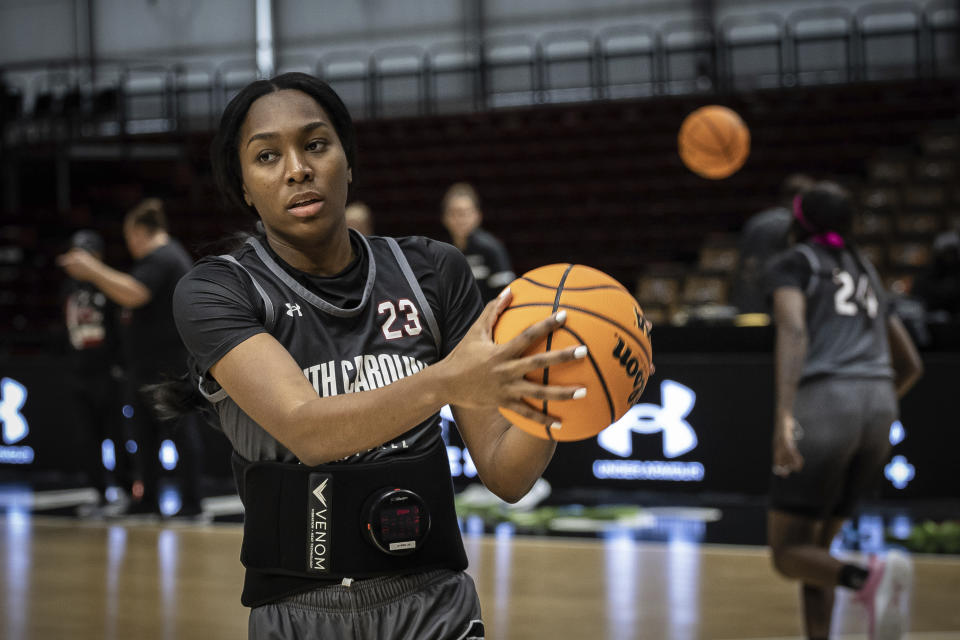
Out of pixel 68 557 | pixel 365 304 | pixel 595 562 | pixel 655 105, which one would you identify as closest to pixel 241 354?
pixel 365 304

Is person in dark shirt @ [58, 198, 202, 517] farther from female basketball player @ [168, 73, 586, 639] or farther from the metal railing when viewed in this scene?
the metal railing

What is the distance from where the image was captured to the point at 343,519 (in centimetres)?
154

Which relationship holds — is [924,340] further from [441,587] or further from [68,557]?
[441,587]

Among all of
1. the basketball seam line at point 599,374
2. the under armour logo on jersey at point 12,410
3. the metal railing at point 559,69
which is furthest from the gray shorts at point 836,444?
the metal railing at point 559,69

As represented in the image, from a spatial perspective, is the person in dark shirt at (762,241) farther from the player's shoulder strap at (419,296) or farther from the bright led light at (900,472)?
the player's shoulder strap at (419,296)

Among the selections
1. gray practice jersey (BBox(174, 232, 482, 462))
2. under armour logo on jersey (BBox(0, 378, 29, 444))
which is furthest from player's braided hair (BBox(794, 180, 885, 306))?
under armour logo on jersey (BBox(0, 378, 29, 444))

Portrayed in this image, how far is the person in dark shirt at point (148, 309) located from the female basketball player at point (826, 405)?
10.6 feet

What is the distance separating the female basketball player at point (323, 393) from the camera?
1526 millimetres

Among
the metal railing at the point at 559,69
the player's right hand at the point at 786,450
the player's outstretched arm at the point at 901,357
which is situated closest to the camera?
the player's right hand at the point at 786,450

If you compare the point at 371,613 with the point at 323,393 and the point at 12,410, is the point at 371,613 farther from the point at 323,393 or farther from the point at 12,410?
the point at 12,410

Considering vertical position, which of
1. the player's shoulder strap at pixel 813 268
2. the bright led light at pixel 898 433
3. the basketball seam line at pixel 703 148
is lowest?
the bright led light at pixel 898 433

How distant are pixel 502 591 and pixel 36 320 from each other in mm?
8947

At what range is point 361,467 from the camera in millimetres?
1555

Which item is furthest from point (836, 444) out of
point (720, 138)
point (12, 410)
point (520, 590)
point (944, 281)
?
point (12, 410)
